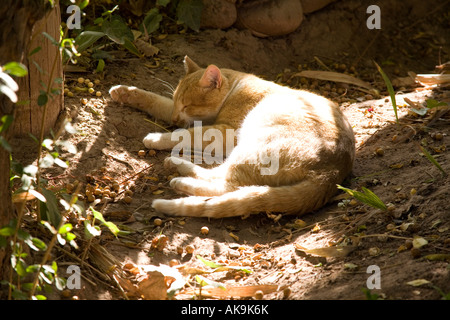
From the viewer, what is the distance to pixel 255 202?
340 centimetres

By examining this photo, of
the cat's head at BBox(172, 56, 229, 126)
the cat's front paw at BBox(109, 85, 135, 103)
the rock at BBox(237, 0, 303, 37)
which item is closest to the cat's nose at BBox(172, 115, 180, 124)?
the cat's head at BBox(172, 56, 229, 126)

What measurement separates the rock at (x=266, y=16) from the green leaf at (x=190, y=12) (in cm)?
60

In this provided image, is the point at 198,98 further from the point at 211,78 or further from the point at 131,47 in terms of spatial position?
the point at 131,47

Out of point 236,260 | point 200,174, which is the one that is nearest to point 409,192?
point 236,260

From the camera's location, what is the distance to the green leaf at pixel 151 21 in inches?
213

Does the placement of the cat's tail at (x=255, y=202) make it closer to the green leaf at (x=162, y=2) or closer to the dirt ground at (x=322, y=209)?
the dirt ground at (x=322, y=209)

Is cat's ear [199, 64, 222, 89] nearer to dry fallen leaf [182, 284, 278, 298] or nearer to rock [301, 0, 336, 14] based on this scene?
dry fallen leaf [182, 284, 278, 298]

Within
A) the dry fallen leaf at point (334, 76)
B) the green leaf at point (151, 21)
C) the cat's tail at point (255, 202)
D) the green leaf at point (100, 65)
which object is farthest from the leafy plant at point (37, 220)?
the dry fallen leaf at point (334, 76)

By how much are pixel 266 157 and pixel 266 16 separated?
2885 millimetres

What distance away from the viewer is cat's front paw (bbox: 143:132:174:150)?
4.26 metres

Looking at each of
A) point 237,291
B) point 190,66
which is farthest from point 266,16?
point 237,291

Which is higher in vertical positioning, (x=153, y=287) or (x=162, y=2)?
(x=162, y=2)

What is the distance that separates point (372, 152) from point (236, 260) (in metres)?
1.68
